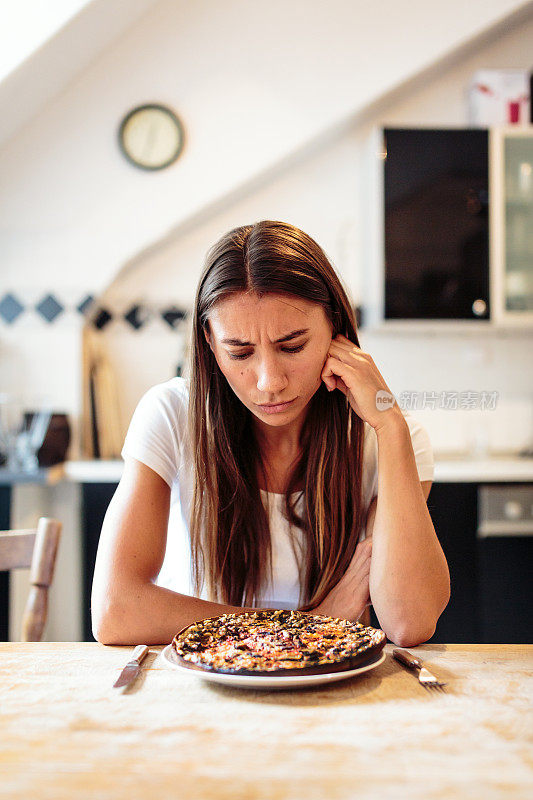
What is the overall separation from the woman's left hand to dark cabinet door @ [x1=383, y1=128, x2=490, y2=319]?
162 centimetres

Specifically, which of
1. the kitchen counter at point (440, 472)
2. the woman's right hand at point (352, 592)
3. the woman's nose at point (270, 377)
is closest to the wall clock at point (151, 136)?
the kitchen counter at point (440, 472)

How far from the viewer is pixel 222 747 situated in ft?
2.18

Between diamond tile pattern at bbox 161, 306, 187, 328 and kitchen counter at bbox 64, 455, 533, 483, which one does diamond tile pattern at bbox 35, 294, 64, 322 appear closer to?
diamond tile pattern at bbox 161, 306, 187, 328

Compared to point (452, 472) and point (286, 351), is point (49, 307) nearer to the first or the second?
point (452, 472)

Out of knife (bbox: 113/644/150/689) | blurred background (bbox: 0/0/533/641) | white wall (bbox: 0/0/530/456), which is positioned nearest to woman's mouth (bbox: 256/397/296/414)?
knife (bbox: 113/644/150/689)

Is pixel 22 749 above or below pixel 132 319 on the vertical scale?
below

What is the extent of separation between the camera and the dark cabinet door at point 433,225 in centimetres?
289

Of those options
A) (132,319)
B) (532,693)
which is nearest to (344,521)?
(532,693)

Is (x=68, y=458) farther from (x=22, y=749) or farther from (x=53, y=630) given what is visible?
(x=22, y=749)

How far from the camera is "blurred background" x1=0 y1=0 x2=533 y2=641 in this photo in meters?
2.90

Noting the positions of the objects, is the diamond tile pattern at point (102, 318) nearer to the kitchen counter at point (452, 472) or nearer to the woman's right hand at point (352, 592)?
the kitchen counter at point (452, 472)

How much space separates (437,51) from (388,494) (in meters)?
2.38

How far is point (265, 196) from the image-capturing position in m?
3.19

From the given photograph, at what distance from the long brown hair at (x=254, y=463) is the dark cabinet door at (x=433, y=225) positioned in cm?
161
